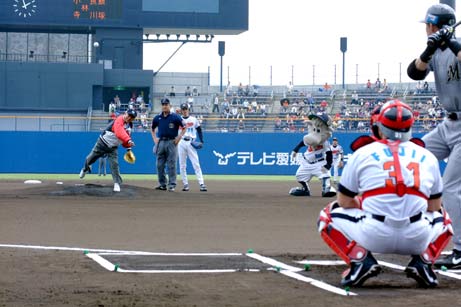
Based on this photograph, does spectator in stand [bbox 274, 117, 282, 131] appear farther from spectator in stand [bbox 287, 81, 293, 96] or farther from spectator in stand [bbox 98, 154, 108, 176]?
spectator in stand [bbox 287, 81, 293, 96]

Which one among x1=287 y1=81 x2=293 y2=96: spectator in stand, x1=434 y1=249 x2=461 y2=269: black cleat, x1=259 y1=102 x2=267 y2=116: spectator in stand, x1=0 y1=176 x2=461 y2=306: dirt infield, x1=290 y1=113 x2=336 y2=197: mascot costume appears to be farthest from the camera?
x1=287 y1=81 x2=293 y2=96: spectator in stand

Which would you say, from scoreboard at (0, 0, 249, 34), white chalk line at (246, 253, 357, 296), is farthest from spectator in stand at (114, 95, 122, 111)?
white chalk line at (246, 253, 357, 296)

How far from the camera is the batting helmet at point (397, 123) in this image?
23.9 ft

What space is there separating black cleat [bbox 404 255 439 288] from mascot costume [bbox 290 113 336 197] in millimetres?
13224

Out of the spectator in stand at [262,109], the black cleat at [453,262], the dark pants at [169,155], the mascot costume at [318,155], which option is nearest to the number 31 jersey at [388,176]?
the black cleat at [453,262]

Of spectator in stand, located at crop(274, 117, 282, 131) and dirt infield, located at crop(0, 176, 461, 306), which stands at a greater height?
spectator in stand, located at crop(274, 117, 282, 131)

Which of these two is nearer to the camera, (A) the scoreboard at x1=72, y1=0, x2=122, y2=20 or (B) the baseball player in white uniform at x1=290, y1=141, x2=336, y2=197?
(B) the baseball player in white uniform at x1=290, y1=141, x2=336, y2=197

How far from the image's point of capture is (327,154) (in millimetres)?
20953

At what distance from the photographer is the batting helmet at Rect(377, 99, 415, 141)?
23.9 ft

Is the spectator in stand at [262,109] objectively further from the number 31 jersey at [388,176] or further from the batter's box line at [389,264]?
the number 31 jersey at [388,176]

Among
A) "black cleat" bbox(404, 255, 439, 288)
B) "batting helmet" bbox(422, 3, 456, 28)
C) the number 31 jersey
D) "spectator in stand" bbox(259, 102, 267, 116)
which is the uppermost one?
"batting helmet" bbox(422, 3, 456, 28)

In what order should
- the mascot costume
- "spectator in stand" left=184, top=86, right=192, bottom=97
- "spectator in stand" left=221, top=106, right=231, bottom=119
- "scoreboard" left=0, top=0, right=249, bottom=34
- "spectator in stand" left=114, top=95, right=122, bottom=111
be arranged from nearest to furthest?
the mascot costume, "spectator in stand" left=221, top=106, right=231, bottom=119, "spectator in stand" left=114, top=95, right=122, bottom=111, "scoreboard" left=0, top=0, right=249, bottom=34, "spectator in stand" left=184, top=86, right=192, bottom=97

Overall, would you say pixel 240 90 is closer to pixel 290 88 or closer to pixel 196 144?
pixel 290 88

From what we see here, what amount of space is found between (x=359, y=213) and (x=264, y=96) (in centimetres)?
4334
